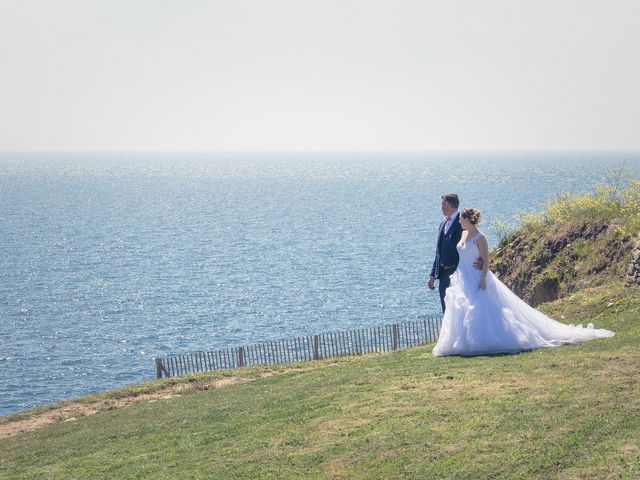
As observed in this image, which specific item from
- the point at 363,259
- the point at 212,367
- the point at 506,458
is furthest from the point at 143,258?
the point at 506,458

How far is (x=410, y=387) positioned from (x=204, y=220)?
365 feet

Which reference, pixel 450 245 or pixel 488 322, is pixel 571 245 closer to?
pixel 450 245

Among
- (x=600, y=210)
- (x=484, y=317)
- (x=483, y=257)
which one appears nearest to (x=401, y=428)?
(x=484, y=317)

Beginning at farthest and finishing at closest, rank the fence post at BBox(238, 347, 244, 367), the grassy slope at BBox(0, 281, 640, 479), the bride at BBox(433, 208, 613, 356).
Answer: the fence post at BBox(238, 347, 244, 367) → the bride at BBox(433, 208, 613, 356) → the grassy slope at BBox(0, 281, 640, 479)

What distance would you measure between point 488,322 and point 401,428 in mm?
4036

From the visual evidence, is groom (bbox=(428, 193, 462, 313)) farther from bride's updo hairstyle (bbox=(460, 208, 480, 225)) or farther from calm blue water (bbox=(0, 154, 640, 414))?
calm blue water (bbox=(0, 154, 640, 414))

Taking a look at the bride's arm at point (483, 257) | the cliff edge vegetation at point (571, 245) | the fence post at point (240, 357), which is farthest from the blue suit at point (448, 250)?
the fence post at point (240, 357)

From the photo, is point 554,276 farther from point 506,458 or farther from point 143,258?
point 143,258

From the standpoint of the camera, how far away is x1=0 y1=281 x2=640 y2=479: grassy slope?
9.88m

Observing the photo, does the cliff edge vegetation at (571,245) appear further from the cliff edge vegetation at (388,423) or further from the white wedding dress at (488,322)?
the white wedding dress at (488,322)

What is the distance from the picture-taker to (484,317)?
14820mm

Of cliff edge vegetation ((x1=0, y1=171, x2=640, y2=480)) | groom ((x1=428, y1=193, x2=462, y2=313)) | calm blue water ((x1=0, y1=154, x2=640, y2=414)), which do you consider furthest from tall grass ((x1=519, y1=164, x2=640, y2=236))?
calm blue water ((x1=0, y1=154, x2=640, y2=414))

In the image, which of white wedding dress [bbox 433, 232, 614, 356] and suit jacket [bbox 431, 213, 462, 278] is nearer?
white wedding dress [bbox 433, 232, 614, 356]

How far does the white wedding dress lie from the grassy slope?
37 cm
